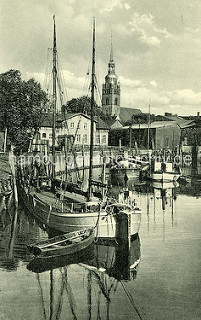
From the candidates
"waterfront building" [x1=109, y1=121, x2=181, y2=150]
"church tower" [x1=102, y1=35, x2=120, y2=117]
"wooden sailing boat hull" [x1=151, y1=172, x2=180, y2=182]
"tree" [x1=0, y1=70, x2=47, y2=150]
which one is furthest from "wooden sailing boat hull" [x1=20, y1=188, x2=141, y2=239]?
"church tower" [x1=102, y1=35, x2=120, y2=117]

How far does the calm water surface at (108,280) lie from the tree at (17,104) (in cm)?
2405

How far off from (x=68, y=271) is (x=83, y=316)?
3.70 metres

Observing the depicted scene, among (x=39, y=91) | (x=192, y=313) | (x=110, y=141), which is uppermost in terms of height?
(x=39, y=91)

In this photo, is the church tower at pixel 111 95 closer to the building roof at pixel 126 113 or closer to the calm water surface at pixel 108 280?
the building roof at pixel 126 113

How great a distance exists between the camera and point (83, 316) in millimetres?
10977

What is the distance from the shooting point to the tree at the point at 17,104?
4328cm

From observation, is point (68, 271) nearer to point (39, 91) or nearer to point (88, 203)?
point (88, 203)

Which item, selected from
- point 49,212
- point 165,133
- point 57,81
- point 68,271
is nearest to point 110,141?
point 165,133

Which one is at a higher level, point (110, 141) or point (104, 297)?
point (110, 141)

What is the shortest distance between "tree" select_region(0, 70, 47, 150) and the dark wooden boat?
95.0ft

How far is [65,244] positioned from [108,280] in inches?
126

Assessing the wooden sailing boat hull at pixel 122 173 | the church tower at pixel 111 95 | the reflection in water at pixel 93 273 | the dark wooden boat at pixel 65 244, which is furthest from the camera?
the church tower at pixel 111 95

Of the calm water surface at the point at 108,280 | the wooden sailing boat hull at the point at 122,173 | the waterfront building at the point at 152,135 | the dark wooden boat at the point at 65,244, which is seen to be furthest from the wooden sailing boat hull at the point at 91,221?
the waterfront building at the point at 152,135

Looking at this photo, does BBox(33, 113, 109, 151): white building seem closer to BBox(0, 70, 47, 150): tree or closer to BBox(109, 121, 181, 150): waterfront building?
BBox(109, 121, 181, 150): waterfront building
